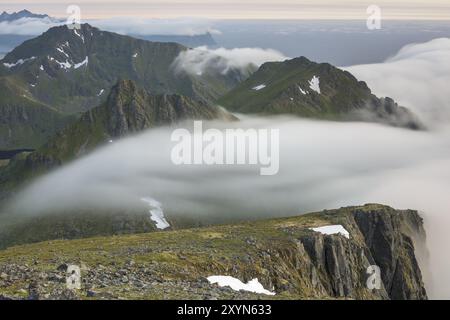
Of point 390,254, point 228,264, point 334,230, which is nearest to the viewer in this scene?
point 228,264

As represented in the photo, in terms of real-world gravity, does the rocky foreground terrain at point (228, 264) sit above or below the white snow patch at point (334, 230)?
below

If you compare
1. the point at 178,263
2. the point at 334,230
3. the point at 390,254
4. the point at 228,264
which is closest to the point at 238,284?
the point at 228,264

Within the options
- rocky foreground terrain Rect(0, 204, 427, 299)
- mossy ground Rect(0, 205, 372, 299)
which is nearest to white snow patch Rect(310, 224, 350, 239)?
rocky foreground terrain Rect(0, 204, 427, 299)

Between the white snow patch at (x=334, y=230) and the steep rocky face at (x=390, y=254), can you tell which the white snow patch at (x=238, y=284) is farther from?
the steep rocky face at (x=390, y=254)

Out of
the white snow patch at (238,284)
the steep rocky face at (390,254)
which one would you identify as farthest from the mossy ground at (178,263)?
the steep rocky face at (390,254)

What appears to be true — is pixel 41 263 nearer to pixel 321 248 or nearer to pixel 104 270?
pixel 104 270

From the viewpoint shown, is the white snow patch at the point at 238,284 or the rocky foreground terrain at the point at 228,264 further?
the white snow patch at the point at 238,284

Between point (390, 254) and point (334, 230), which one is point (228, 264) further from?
point (390, 254)

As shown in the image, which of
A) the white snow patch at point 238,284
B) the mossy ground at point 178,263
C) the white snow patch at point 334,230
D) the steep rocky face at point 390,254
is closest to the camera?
the mossy ground at point 178,263

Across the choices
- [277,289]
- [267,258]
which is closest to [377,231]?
[267,258]
